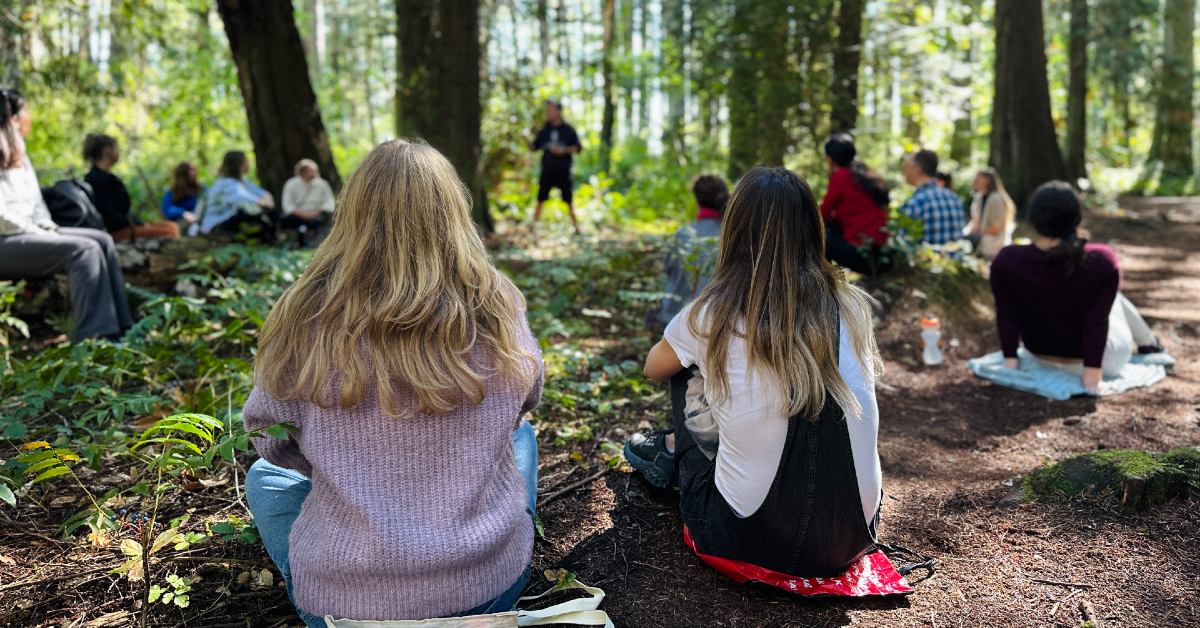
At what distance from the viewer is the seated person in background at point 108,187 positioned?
21.5ft

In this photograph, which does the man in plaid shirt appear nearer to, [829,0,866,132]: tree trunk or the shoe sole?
[829,0,866,132]: tree trunk

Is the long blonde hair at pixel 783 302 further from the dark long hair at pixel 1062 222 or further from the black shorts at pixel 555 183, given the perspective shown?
the black shorts at pixel 555 183

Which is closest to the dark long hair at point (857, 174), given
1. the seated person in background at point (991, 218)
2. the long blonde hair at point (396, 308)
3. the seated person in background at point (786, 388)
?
the seated person in background at point (991, 218)

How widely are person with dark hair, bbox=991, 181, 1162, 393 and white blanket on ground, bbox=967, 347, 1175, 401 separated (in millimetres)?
54

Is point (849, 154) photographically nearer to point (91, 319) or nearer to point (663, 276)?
point (663, 276)

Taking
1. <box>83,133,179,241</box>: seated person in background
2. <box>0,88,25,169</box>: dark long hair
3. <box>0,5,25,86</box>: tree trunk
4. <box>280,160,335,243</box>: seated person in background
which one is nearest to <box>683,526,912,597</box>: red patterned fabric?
<box>0,88,25,169</box>: dark long hair


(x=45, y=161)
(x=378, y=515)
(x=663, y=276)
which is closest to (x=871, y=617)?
(x=378, y=515)

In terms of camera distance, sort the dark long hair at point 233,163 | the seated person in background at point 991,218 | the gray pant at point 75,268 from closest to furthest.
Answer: the gray pant at point 75,268 → the dark long hair at point 233,163 → the seated person in background at point 991,218

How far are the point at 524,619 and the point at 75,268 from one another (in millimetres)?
4391

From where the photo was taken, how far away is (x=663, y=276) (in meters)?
7.13

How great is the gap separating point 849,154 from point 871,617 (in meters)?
4.99

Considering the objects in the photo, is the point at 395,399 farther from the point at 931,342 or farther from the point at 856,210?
the point at 856,210

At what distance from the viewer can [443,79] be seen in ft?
30.0

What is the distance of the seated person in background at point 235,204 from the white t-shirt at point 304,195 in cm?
16
